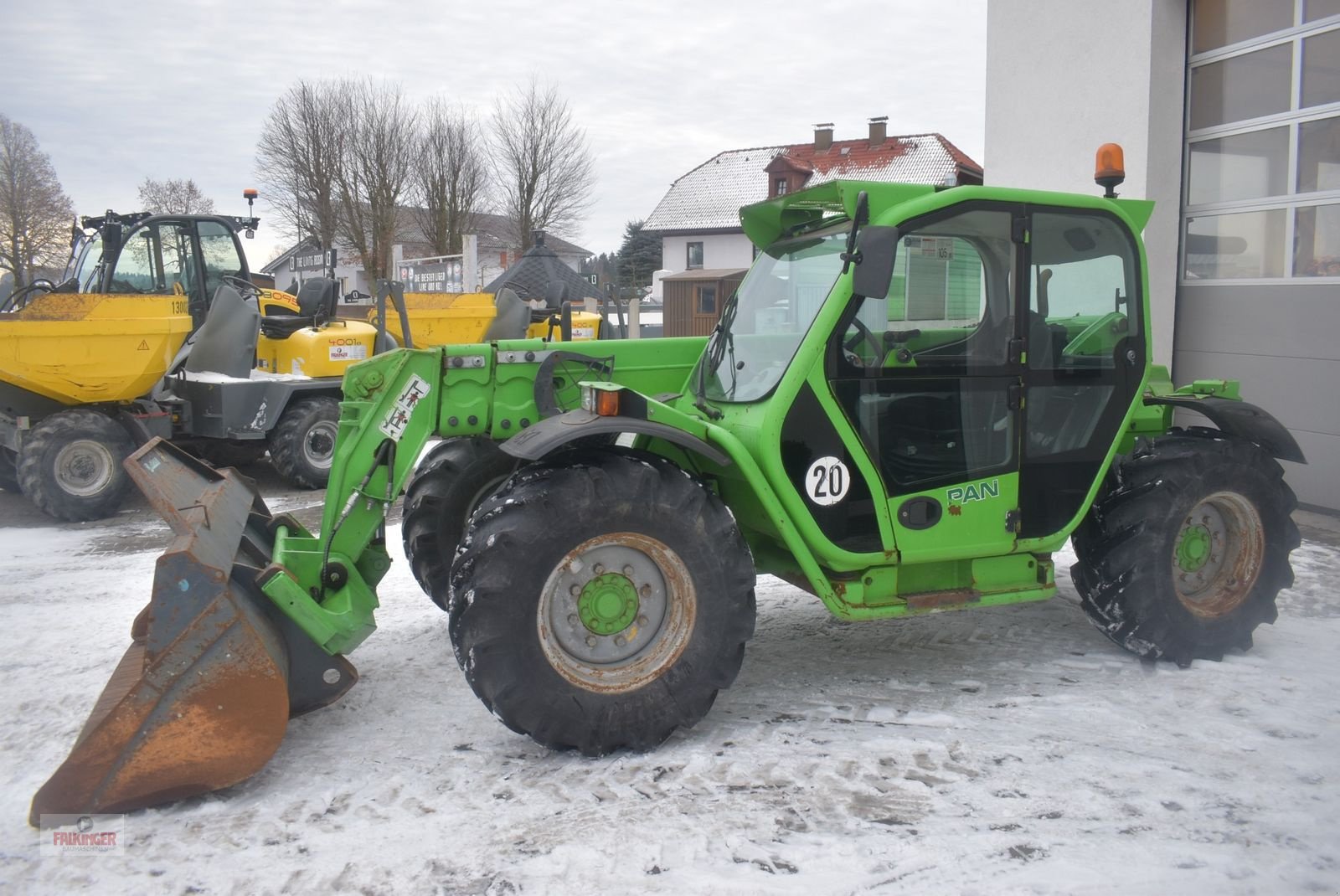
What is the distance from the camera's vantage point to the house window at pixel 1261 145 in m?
7.64

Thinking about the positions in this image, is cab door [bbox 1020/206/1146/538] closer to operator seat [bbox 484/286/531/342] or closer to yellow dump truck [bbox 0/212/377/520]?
yellow dump truck [bbox 0/212/377/520]

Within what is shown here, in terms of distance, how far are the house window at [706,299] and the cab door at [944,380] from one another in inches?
745

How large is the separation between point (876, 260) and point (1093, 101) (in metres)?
6.43

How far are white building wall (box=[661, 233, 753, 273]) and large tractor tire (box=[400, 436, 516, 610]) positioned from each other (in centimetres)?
3651

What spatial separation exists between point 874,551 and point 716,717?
2.99ft

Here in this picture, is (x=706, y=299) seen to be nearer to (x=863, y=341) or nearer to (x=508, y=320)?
(x=508, y=320)

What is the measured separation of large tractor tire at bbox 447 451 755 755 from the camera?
351cm

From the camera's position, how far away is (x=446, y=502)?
4.89 metres

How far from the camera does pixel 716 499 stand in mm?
3875

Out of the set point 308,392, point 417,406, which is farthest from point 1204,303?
point 308,392

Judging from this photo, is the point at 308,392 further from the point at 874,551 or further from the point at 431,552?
the point at 874,551

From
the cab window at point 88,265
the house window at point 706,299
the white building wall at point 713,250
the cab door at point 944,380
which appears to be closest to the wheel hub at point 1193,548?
the cab door at point 944,380

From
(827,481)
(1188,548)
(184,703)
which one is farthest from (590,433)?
(1188,548)

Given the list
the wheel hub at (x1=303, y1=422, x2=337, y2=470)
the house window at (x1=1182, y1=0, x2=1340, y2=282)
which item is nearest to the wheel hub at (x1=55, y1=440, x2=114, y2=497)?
the wheel hub at (x1=303, y1=422, x2=337, y2=470)
